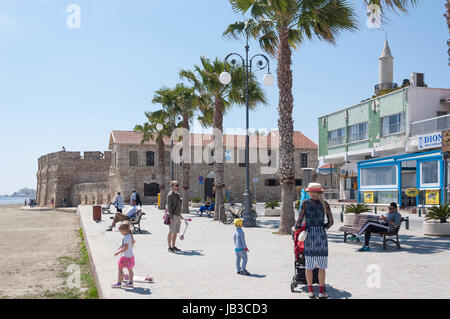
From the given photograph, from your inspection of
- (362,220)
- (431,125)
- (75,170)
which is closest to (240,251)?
(362,220)

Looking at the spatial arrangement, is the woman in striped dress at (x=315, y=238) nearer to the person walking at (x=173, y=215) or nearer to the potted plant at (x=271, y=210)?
the person walking at (x=173, y=215)

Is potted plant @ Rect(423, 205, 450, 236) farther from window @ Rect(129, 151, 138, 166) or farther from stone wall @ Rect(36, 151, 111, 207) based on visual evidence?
stone wall @ Rect(36, 151, 111, 207)

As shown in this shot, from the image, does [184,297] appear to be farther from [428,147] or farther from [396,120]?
[396,120]

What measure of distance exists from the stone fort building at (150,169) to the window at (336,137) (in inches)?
379

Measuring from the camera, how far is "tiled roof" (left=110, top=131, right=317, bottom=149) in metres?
45.4

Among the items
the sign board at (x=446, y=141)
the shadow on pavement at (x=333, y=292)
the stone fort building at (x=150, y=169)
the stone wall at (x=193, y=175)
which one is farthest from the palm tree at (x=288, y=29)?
the stone wall at (x=193, y=175)

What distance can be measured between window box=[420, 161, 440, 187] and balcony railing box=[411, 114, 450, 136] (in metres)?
2.06

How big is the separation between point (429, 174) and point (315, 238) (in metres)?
20.3

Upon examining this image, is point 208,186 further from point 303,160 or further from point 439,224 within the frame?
point 439,224

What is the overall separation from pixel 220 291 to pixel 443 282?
345 centimetres

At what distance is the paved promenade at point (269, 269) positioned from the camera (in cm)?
607

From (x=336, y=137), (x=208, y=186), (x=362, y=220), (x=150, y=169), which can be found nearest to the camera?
(x=362, y=220)

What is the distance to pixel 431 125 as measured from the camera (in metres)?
24.6

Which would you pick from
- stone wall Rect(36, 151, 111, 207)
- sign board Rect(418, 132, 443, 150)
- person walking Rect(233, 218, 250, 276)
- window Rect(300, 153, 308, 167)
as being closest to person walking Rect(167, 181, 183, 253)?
person walking Rect(233, 218, 250, 276)
